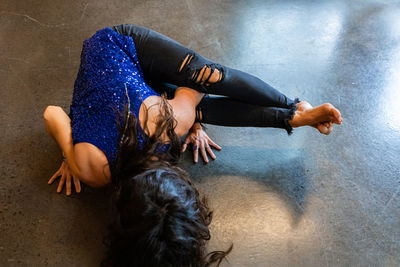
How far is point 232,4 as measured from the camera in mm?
2074

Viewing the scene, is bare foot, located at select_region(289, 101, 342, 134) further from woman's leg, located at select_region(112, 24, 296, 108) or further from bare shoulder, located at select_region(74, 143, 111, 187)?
bare shoulder, located at select_region(74, 143, 111, 187)

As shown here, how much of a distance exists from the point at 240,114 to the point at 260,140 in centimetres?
25

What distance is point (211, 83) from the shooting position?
1.25 metres

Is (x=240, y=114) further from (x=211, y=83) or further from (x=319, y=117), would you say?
(x=319, y=117)

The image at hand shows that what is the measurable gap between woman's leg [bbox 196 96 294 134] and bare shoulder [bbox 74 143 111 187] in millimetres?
477

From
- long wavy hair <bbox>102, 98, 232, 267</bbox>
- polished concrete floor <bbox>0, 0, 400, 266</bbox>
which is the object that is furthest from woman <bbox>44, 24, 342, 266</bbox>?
polished concrete floor <bbox>0, 0, 400, 266</bbox>

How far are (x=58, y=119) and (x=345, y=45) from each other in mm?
1635

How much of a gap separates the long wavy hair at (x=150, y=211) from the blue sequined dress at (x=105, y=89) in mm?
46

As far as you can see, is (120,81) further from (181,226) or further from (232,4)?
(232,4)

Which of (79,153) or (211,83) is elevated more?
(211,83)

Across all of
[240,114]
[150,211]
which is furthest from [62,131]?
[240,114]

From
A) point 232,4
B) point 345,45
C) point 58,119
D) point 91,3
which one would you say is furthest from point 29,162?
point 345,45

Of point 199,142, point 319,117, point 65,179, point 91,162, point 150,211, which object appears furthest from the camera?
point 199,142

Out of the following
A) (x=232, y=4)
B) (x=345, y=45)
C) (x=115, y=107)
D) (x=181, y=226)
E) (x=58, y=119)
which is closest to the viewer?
(x=181, y=226)
